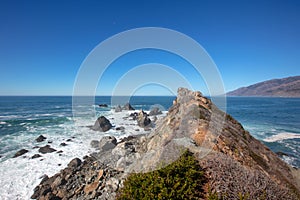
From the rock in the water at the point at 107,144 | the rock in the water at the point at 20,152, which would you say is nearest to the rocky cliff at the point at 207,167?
the rock in the water at the point at 107,144

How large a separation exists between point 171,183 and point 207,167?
58.1 inches

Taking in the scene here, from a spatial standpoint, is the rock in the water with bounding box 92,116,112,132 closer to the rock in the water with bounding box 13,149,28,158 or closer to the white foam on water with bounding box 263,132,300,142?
the rock in the water with bounding box 13,149,28,158

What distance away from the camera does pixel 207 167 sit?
19.0 feet

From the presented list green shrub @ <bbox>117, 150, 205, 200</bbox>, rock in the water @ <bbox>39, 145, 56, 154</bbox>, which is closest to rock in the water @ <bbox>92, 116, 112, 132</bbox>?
rock in the water @ <bbox>39, 145, 56, 154</bbox>

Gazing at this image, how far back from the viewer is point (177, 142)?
7988 mm

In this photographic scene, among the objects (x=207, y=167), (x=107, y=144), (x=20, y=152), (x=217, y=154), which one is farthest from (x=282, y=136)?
(x=20, y=152)

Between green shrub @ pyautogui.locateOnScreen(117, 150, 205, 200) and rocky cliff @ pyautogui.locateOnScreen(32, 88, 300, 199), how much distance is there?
34cm

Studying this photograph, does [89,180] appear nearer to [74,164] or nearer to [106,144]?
[74,164]

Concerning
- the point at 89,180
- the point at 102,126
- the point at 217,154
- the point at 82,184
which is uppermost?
the point at 217,154

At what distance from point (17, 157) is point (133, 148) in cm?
1266

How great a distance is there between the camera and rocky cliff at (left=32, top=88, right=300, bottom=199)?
5.36m

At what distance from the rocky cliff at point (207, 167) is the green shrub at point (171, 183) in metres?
0.34

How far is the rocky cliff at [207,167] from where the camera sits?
536 centimetres

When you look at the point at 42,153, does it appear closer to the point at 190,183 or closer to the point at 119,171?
the point at 119,171
